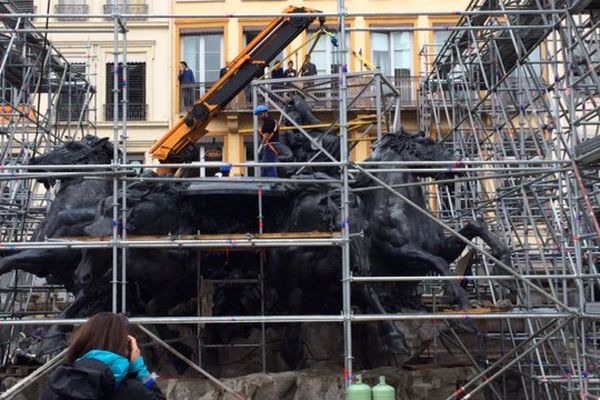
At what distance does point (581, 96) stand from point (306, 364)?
5.05 m

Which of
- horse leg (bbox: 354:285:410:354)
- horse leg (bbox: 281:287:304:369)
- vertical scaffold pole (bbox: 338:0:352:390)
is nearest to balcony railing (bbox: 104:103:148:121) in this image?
horse leg (bbox: 281:287:304:369)

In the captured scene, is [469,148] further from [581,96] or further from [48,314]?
[48,314]

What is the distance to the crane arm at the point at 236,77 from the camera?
15477mm

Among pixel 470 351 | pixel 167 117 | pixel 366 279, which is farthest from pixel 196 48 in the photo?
pixel 366 279

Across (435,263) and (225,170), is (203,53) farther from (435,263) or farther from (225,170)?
(435,263)

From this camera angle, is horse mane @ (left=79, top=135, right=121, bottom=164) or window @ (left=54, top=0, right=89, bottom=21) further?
window @ (left=54, top=0, right=89, bottom=21)

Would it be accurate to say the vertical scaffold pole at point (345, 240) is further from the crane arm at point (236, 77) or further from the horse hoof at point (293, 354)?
the crane arm at point (236, 77)

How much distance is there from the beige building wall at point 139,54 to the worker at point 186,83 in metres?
0.57

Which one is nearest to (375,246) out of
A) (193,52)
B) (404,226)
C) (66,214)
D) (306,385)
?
(404,226)

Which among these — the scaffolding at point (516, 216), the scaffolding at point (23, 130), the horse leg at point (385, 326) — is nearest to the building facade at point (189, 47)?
the scaffolding at point (23, 130)

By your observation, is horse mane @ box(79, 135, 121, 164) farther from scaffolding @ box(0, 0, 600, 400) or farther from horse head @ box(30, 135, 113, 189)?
scaffolding @ box(0, 0, 600, 400)

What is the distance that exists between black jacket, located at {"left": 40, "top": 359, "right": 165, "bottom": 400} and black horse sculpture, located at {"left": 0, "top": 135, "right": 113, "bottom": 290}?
30.6 feet

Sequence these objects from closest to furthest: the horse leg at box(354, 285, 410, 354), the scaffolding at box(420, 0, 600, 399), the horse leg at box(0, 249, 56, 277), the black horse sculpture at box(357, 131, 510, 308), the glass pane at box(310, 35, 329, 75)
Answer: the scaffolding at box(420, 0, 600, 399) → the horse leg at box(354, 285, 410, 354) → the black horse sculpture at box(357, 131, 510, 308) → the horse leg at box(0, 249, 56, 277) → the glass pane at box(310, 35, 329, 75)

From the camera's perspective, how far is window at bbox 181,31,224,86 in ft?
95.2
